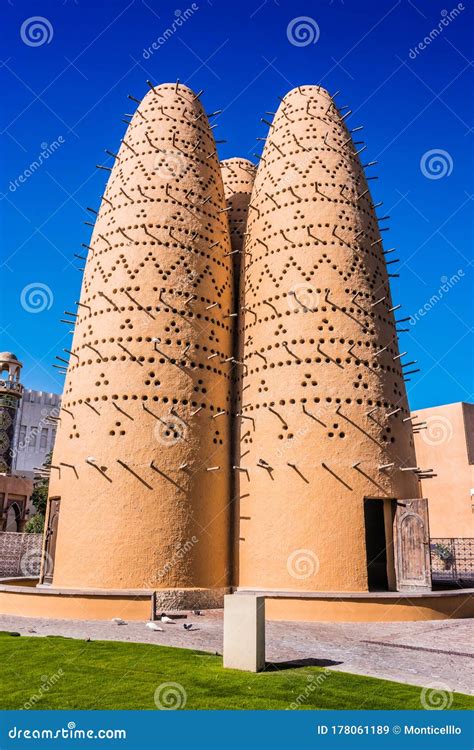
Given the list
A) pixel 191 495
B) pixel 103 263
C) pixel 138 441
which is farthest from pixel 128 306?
pixel 191 495

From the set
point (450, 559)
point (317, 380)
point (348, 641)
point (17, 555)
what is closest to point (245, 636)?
point (348, 641)

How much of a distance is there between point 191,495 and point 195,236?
25.9 feet

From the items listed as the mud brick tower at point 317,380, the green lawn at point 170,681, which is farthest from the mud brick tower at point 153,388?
the green lawn at point 170,681

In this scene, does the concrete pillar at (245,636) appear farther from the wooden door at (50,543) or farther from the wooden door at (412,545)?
the wooden door at (50,543)

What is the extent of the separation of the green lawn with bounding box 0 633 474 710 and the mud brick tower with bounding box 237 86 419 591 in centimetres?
725

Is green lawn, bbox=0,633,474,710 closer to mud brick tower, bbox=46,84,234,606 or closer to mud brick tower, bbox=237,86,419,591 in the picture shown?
mud brick tower, bbox=46,84,234,606

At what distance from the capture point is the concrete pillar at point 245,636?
8.27 meters

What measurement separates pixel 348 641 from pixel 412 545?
5126 mm

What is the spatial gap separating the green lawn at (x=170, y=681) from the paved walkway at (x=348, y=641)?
895mm

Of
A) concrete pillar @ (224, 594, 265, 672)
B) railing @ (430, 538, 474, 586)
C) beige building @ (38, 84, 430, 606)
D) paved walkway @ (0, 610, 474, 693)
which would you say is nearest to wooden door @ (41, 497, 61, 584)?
beige building @ (38, 84, 430, 606)

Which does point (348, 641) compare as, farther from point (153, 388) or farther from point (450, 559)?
point (450, 559)

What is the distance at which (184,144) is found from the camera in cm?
2062

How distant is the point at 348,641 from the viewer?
11.5m

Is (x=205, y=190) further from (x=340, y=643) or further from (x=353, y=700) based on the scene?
(x=353, y=700)
